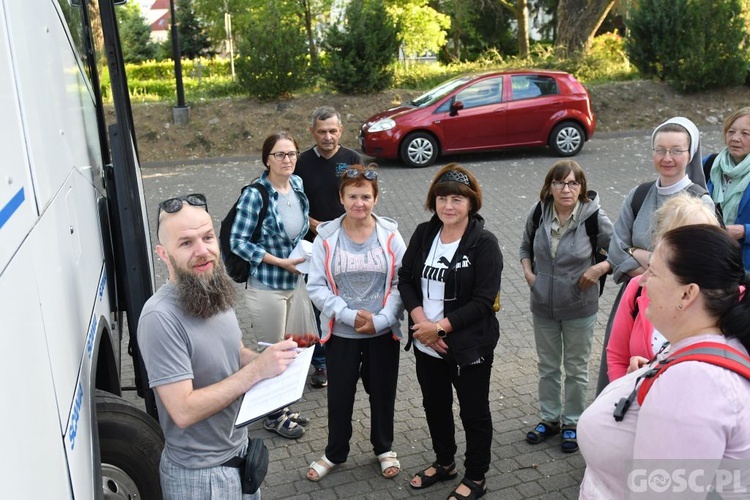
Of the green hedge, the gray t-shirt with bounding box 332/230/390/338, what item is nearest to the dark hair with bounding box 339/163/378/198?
the gray t-shirt with bounding box 332/230/390/338

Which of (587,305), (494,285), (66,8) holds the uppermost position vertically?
(66,8)

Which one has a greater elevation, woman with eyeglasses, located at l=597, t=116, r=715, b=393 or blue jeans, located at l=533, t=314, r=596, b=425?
woman with eyeglasses, located at l=597, t=116, r=715, b=393

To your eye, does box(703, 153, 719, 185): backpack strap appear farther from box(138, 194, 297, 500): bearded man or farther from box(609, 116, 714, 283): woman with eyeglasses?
box(138, 194, 297, 500): bearded man

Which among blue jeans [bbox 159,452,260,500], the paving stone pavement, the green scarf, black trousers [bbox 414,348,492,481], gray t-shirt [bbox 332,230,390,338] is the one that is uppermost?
the green scarf

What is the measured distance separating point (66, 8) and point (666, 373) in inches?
145

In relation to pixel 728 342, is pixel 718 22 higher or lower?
higher

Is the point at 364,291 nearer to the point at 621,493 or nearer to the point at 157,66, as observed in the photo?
the point at 621,493

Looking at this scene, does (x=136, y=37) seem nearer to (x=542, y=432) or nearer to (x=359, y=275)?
(x=359, y=275)

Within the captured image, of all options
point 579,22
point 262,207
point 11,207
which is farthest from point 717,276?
point 579,22

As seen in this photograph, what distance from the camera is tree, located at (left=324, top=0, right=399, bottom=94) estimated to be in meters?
17.6

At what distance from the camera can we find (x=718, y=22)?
57.7 feet

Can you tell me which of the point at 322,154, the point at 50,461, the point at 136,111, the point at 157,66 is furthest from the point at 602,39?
the point at 50,461

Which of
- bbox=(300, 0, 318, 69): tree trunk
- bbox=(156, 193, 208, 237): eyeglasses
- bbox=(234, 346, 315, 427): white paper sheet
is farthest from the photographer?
bbox=(300, 0, 318, 69): tree trunk

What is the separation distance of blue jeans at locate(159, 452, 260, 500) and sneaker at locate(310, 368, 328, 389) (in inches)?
108
